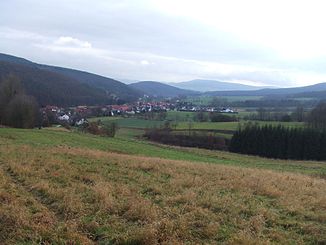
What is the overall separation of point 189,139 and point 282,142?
1866cm

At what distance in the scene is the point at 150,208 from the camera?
9.62 m

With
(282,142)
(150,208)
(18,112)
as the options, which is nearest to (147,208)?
(150,208)

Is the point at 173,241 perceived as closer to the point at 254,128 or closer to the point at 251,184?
the point at 251,184

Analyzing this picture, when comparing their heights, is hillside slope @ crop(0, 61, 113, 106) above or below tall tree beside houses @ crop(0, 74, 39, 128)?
above

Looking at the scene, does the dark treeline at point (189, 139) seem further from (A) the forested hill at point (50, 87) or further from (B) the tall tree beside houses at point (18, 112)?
(A) the forested hill at point (50, 87)

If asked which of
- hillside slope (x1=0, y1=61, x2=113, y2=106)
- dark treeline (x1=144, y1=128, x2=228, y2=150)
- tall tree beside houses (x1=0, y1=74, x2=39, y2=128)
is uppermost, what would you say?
hillside slope (x1=0, y1=61, x2=113, y2=106)

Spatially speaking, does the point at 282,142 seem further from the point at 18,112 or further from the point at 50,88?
the point at 50,88

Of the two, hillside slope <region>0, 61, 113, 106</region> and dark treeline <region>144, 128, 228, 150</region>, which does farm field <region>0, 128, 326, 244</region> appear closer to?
dark treeline <region>144, 128, 228, 150</region>

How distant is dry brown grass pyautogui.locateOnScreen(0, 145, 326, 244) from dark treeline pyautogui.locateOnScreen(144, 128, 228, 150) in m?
63.4

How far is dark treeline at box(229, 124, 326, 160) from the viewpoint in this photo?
6938 centimetres

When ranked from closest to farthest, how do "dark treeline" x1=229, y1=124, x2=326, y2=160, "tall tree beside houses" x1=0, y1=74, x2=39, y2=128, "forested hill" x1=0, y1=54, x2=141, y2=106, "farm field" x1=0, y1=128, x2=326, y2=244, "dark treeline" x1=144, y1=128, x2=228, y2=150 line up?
1. "farm field" x1=0, y1=128, x2=326, y2=244
2. "tall tree beside houses" x1=0, y1=74, x2=39, y2=128
3. "dark treeline" x1=229, y1=124, x2=326, y2=160
4. "dark treeline" x1=144, y1=128, x2=228, y2=150
5. "forested hill" x1=0, y1=54, x2=141, y2=106

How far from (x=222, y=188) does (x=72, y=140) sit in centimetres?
2498

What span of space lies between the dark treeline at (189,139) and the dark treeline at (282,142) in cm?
426

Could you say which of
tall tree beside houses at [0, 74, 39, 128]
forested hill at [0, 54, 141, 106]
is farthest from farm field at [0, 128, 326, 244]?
forested hill at [0, 54, 141, 106]
